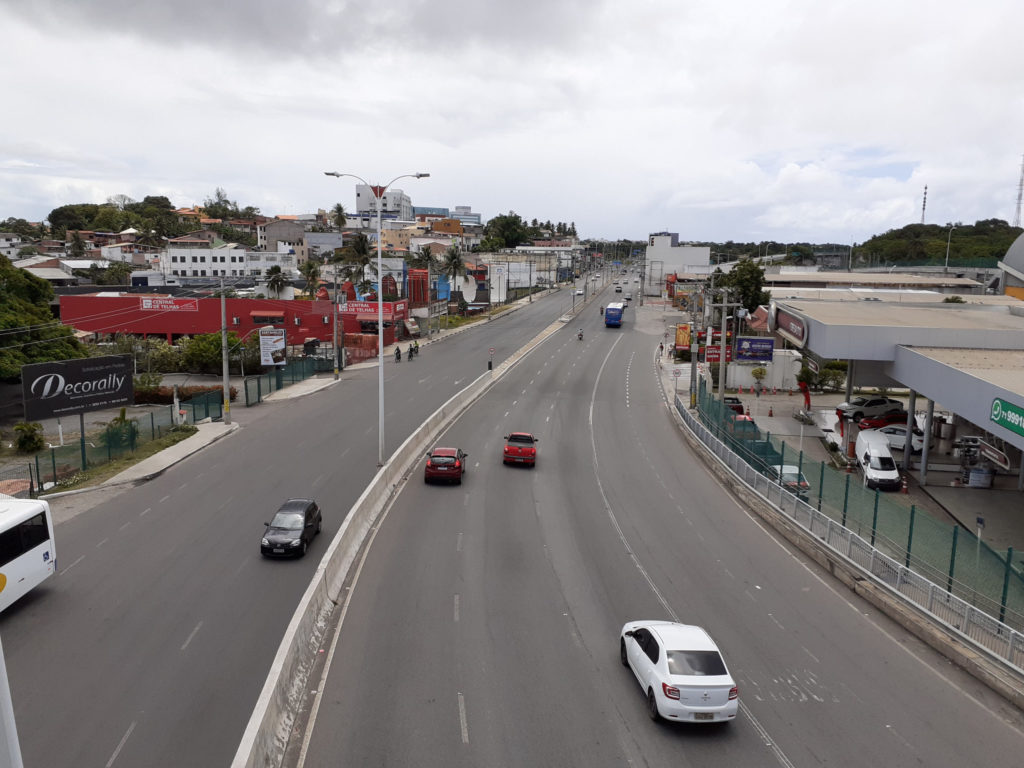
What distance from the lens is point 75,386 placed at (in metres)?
30.1

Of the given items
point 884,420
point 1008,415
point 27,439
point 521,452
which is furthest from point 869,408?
point 27,439

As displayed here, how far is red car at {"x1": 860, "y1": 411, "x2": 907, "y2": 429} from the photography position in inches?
1372

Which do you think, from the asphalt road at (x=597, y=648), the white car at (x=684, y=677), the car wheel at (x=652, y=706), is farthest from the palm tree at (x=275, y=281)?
the car wheel at (x=652, y=706)

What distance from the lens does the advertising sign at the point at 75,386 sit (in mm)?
28594

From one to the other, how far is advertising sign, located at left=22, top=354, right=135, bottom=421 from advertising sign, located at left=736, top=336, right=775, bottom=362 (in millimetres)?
35823

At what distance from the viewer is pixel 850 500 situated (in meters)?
19.2

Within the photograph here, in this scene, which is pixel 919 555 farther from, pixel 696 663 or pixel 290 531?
pixel 290 531

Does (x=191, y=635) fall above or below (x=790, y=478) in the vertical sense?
below

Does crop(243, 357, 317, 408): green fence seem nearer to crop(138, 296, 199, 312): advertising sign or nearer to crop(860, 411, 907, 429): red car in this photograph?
crop(138, 296, 199, 312): advertising sign

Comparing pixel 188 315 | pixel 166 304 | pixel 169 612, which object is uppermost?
pixel 166 304

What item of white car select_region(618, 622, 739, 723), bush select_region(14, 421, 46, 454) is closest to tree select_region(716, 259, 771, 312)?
bush select_region(14, 421, 46, 454)

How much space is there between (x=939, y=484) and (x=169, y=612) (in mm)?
27276

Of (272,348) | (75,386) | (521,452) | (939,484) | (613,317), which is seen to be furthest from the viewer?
(613,317)

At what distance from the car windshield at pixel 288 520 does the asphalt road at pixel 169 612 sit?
95 cm
